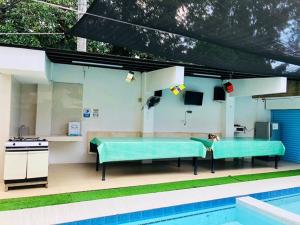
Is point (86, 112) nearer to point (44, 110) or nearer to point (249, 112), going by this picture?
point (44, 110)

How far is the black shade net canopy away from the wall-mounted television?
4.63 m

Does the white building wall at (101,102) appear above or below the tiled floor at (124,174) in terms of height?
above

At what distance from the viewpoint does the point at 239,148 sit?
775 centimetres

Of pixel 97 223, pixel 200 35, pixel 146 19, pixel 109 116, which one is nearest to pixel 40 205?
pixel 97 223

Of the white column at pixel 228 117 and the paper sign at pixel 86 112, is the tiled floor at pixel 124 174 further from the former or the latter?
the paper sign at pixel 86 112

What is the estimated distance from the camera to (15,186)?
5375mm

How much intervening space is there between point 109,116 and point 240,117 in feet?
17.4

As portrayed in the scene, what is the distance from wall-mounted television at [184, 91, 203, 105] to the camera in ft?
31.6

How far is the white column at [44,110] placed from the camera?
309 inches

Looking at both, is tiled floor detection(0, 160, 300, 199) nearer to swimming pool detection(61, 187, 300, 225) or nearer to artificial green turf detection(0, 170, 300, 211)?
artificial green turf detection(0, 170, 300, 211)

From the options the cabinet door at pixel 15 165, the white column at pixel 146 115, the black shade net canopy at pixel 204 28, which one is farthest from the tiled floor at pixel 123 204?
the white column at pixel 146 115

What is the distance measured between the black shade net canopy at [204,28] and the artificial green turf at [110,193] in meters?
2.75

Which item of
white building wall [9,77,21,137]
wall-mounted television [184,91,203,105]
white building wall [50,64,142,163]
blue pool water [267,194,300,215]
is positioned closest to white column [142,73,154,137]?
white building wall [50,64,142,163]

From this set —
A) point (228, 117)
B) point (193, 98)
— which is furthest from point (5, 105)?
point (228, 117)
